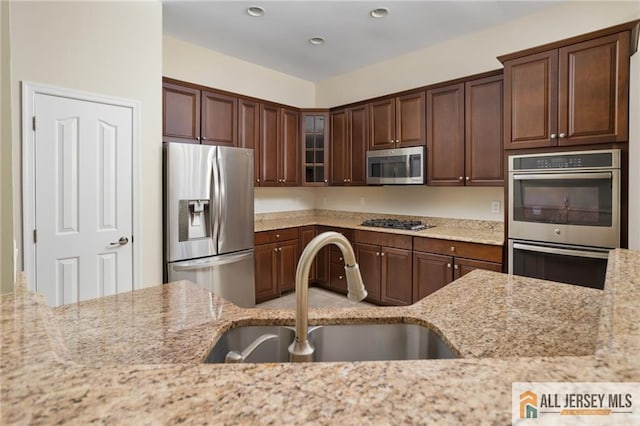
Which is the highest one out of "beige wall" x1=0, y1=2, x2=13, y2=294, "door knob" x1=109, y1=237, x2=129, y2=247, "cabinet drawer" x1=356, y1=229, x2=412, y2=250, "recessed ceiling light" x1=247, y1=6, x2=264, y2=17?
"recessed ceiling light" x1=247, y1=6, x2=264, y2=17

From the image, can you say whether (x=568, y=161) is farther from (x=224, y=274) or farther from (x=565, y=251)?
(x=224, y=274)

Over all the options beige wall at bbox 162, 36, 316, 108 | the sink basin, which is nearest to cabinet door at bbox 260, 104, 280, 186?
beige wall at bbox 162, 36, 316, 108

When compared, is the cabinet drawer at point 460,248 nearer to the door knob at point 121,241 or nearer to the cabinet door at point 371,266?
the cabinet door at point 371,266

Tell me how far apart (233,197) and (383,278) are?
189 centimetres

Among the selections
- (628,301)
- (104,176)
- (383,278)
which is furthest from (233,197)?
(628,301)

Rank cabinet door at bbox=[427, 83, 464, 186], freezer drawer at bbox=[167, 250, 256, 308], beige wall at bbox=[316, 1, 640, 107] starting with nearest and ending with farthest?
beige wall at bbox=[316, 1, 640, 107], freezer drawer at bbox=[167, 250, 256, 308], cabinet door at bbox=[427, 83, 464, 186]

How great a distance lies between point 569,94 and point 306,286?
2.81m

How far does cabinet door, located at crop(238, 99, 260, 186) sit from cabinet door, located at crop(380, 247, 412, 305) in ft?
6.05

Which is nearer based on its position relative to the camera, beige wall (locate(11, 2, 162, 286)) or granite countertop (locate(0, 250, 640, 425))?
granite countertop (locate(0, 250, 640, 425))

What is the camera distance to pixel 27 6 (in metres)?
2.20

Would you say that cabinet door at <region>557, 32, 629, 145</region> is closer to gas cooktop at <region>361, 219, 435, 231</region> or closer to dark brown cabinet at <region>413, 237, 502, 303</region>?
dark brown cabinet at <region>413, 237, 502, 303</region>

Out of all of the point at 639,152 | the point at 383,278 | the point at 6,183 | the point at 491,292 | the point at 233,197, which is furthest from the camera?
the point at 383,278

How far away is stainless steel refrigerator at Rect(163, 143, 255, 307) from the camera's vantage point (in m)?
2.98

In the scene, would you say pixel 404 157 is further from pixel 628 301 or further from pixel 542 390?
pixel 542 390
